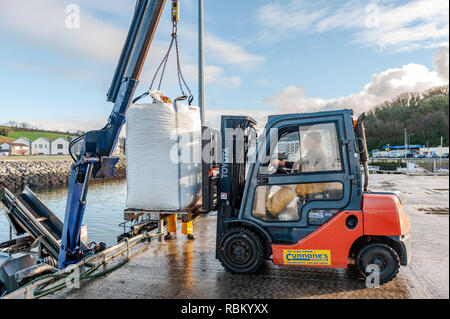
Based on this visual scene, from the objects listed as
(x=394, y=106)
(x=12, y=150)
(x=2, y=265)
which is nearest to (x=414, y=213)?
(x=394, y=106)

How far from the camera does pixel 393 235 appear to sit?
3926 mm

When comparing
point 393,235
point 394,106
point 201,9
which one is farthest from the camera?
point 201,9

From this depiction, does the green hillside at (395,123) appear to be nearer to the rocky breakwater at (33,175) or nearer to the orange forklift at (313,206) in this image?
the orange forklift at (313,206)

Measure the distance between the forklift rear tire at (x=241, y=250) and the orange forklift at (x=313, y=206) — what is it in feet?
0.05

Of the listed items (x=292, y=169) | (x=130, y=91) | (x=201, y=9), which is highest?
(x=201, y=9)

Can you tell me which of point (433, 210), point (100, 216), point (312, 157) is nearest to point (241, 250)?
point (312, 157)

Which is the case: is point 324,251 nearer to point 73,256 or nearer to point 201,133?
point 201,133

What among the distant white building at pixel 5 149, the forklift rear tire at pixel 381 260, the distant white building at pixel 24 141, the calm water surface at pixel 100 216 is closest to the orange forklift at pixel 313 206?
the forklift rear tire at pixel 381 260

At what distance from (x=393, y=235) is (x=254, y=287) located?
189 cm

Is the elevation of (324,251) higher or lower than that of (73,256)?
higher

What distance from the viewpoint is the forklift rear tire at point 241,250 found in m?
4.43

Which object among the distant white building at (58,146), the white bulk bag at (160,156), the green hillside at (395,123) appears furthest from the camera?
the distant white building at (58,146)
